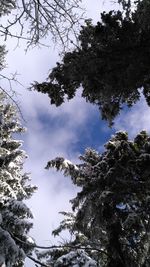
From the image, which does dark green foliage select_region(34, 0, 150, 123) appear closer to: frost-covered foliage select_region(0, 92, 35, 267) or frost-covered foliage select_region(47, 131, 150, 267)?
frost-covered foliage select_region(0, 92, 35, 267)

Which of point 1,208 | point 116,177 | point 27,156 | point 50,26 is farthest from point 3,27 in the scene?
point 27,156

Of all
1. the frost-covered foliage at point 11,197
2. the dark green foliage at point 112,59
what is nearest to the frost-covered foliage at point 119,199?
the frost-covered foliage at point 11,197

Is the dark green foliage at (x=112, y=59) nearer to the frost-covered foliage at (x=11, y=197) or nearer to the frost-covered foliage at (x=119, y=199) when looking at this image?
the frost-covered foliage at (x=11, y=197)

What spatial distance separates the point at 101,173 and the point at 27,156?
534 cm

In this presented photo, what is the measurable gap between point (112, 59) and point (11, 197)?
8.05m

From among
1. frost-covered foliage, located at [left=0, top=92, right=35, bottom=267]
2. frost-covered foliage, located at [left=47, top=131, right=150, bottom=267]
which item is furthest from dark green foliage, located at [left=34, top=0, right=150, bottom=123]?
frost-covered foliage, located at [left=47, top=131, right=150, bottom=267]

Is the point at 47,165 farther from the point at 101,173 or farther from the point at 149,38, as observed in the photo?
the point at 149,38

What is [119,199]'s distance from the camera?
15.3 m

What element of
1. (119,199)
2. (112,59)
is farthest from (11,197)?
(112,59)

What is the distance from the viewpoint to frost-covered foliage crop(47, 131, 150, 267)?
14607 mm

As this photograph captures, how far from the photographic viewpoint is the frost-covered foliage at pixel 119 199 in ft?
47.9

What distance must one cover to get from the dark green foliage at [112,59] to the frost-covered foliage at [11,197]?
196cm

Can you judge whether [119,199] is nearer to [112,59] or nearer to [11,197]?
[11,197]

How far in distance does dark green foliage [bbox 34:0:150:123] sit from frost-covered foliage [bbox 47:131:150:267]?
5159mm
